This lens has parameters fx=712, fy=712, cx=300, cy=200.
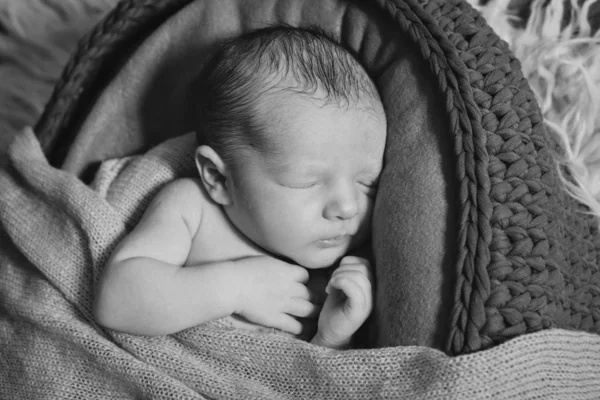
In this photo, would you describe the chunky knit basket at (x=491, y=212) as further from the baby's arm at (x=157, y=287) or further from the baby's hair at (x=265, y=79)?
the baby's arm at (x=157, y=287)

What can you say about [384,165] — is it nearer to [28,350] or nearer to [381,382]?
[381,382]

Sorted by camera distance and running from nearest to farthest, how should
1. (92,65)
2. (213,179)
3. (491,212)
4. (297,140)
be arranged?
(491,212) < (297,140) < (213,179) < (92,65)

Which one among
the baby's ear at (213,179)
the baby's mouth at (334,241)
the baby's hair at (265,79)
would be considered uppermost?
the baby's hair at (265,79)

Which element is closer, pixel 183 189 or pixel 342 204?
pixel 342 204

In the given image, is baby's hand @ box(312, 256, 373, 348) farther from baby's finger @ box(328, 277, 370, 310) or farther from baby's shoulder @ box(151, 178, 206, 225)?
baby's shoulder @ box(151, 178, 206, 225)

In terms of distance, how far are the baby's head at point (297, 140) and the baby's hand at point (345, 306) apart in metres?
0.06

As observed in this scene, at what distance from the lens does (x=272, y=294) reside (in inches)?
40.1

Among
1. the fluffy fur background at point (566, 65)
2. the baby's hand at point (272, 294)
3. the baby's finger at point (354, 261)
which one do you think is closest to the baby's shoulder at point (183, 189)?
the baby's hand at point (272, 294)

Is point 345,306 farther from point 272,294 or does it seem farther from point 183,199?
point 183,199

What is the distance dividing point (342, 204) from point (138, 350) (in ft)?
1.11

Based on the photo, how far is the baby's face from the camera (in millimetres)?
975

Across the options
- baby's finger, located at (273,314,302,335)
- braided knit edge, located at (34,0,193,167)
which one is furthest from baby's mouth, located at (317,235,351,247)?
braided knit edge, located at (34,0,193,167)

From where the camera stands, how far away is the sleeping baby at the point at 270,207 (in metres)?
0.95

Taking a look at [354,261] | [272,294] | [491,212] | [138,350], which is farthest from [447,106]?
[138,350]
